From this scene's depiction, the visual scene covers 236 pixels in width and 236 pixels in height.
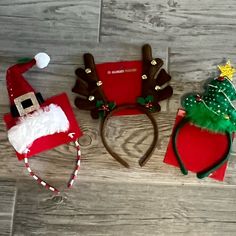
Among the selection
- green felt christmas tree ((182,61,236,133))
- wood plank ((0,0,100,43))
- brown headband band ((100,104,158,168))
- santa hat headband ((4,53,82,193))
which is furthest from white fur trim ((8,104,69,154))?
green felt christmas tree ((182,61,236,133))

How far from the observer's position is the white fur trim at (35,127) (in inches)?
37.6

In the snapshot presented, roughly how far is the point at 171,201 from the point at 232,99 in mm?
300

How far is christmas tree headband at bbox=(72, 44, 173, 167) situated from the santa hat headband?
0.07 metres

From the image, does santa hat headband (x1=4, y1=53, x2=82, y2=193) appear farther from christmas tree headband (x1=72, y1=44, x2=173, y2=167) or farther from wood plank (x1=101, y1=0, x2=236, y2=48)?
wood plank (x1=101, y1=0, x2=236, y2=48)

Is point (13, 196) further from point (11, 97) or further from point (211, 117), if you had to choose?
point (211, 117)

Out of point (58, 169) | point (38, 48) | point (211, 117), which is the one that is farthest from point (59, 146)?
point (211, 117)

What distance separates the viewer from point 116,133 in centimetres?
102

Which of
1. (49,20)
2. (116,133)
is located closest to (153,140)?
(116,133)

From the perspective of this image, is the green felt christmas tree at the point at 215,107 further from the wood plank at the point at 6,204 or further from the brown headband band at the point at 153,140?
the wood plank at the point at 6,204

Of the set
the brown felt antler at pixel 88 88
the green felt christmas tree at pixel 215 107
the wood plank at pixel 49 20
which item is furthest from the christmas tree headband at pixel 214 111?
A: the wood plank at pixel 49 20

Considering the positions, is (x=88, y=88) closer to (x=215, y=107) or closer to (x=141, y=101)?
(x=141, y=101)

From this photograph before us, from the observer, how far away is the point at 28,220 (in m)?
0.97

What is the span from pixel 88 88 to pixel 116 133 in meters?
0.14

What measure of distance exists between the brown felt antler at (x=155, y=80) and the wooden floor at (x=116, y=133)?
30 mm
